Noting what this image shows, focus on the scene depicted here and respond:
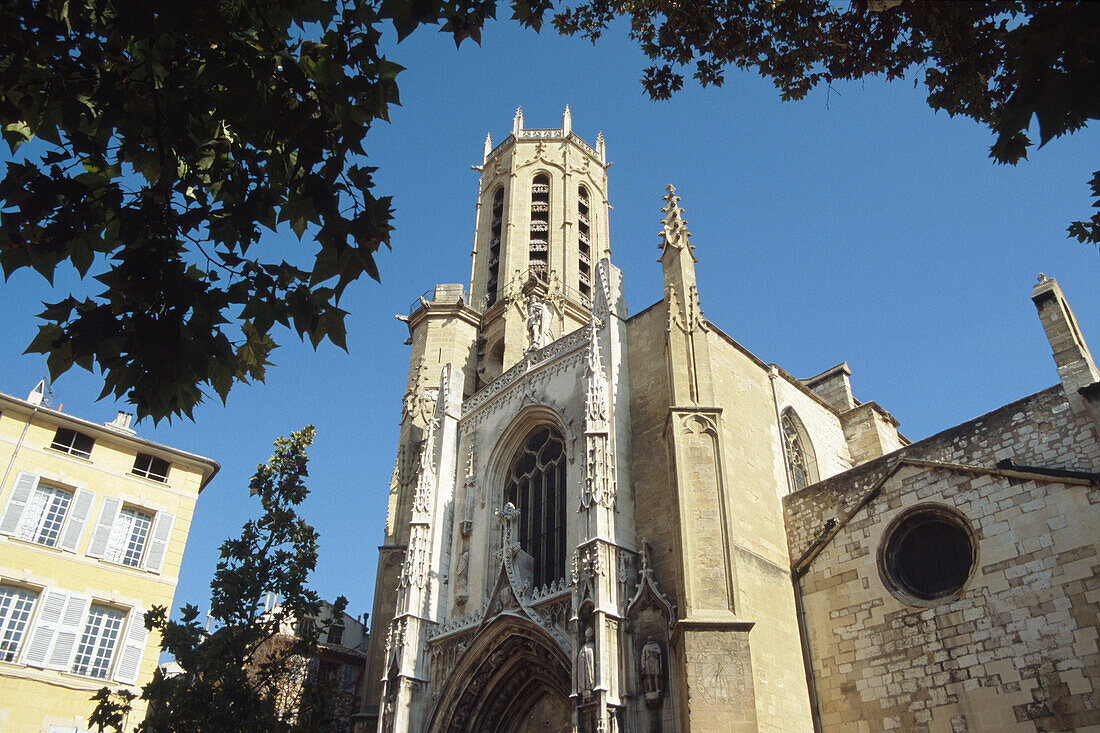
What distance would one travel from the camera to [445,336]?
25.5 meters

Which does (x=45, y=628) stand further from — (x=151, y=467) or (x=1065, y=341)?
(x=1065, y=341)

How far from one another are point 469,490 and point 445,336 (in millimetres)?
7788

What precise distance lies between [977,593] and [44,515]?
1804cm

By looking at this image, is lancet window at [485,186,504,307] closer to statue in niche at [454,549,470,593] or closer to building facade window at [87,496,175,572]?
statue in niche at [454,549,470,593]

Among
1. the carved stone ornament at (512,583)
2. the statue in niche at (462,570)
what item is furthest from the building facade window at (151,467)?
the carved stone ornament at (512,583)

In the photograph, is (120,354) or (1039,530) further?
(1039,530)

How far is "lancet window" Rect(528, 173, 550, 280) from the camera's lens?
28.9 m

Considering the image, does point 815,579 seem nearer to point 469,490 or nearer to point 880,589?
point 880,589

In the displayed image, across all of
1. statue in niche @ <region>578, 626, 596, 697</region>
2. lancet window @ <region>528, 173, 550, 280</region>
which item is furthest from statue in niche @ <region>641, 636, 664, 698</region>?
lancet window @ <region>528, 173, 550, 280</region>

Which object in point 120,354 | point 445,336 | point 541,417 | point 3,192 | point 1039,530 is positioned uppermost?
point 445,336

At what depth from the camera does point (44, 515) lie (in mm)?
16938

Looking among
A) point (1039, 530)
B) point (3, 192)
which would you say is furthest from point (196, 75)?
point (1039, 530)

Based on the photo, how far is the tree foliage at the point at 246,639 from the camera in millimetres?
10852

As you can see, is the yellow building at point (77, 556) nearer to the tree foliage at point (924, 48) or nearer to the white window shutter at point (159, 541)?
the white window shutter at point (159, 541)
